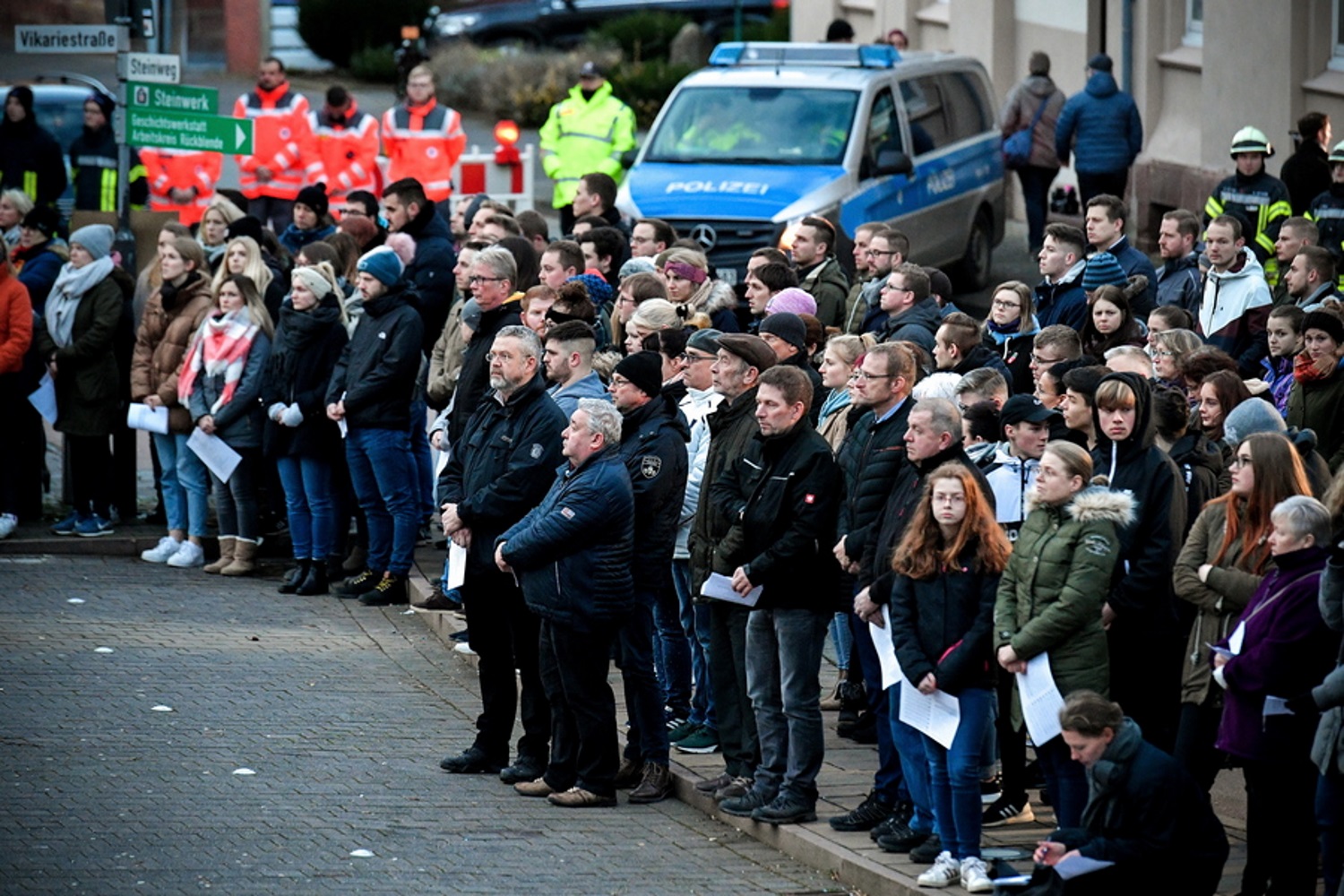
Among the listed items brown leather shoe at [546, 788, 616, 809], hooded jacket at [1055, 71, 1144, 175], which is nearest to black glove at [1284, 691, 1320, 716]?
brown leather shoe at [546, 788, 616, 809]

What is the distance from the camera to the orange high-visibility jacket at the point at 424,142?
20.9 meters

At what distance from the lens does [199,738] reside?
10484 mm

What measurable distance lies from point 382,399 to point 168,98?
14.3 ft

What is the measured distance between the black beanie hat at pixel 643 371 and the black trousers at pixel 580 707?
109 cm

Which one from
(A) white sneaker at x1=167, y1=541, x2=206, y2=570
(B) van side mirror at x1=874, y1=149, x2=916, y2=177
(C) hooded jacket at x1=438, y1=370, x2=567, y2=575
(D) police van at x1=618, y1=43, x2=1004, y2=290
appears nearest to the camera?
(C) hooded jacket at x1=438, y1=370, x2=567, y2=575

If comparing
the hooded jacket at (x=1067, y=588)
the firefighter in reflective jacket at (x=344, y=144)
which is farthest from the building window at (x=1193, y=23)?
the hooded jacket at (x=1067, y=588)

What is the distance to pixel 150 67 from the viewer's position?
16141 mm

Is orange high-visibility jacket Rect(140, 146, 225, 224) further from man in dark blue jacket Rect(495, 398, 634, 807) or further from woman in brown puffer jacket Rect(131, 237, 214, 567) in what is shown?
man in dark blue jacket Rect(495, 398, 634, 807)

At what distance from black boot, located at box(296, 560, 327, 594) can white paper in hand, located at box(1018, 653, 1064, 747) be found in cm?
687

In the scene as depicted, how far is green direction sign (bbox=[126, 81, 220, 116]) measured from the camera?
52.5 ft

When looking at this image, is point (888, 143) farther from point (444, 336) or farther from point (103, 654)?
point (103, 654)

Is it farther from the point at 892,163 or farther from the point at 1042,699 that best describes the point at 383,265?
the point at 892,163

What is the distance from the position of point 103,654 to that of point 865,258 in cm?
497

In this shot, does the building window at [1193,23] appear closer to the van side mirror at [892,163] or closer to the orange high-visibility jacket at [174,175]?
the van side mirror at [892,163]
